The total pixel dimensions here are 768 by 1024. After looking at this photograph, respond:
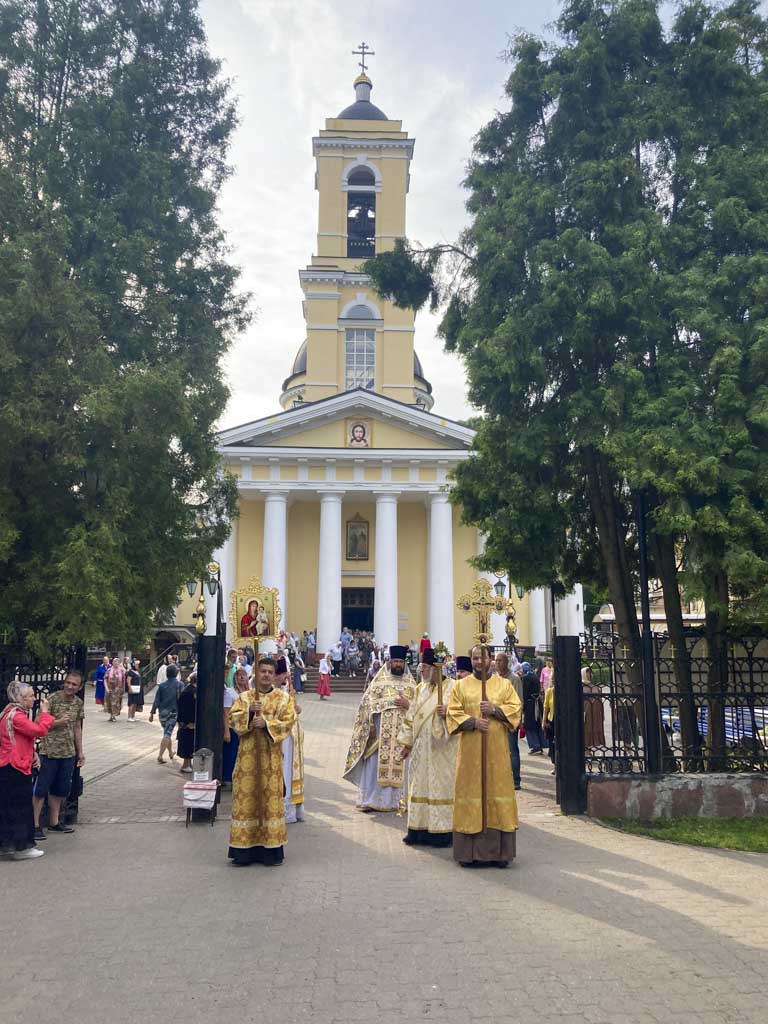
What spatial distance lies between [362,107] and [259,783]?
42.0 m

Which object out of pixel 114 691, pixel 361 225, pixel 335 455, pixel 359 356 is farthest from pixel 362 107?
pixel 114 691

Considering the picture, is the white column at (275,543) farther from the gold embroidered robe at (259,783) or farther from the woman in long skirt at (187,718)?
the gold embroidered robe at (259,783)

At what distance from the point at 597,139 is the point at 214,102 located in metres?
5.16

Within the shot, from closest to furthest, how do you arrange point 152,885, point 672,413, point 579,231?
point 152,885 → point 672,413 → point 579,231

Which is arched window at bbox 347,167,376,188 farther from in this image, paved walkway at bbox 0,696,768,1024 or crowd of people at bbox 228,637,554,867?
paved walkway at bbox 0,696,768,1024

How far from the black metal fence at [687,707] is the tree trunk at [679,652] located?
0.04ft

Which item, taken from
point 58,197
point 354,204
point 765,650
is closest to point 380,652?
point 765,650

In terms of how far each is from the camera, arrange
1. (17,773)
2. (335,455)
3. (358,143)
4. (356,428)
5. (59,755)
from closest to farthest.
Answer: (17,773)
(59,755)
(335,455)
(356,428)
(358,143)

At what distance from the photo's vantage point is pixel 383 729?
932cm

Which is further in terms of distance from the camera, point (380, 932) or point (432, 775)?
point (432, 775)

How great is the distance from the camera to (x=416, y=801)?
7773mm

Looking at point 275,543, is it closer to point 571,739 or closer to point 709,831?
point 571,739

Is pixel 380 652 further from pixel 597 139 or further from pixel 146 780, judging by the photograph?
pixel 597 139

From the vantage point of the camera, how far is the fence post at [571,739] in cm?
891
